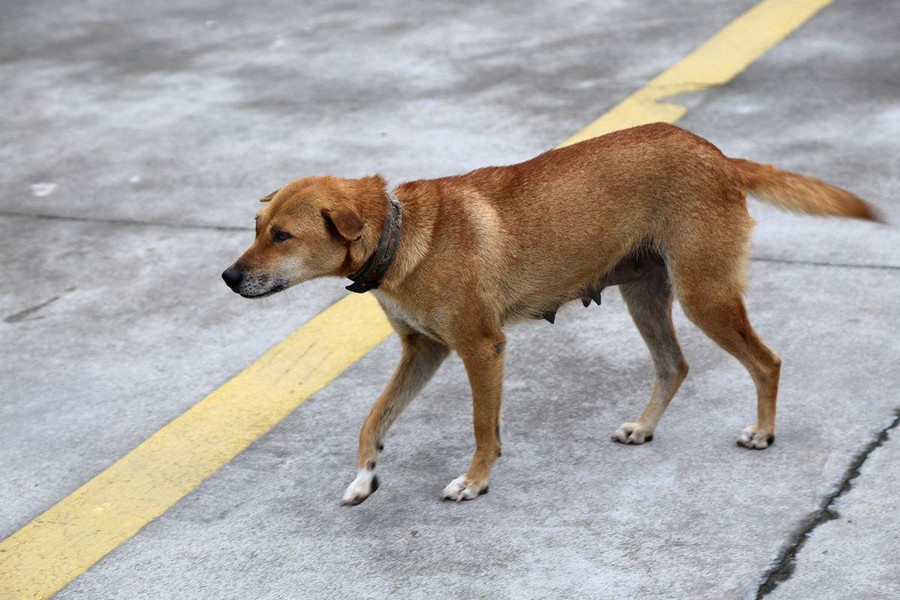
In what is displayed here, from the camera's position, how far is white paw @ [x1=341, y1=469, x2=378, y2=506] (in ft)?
15.0

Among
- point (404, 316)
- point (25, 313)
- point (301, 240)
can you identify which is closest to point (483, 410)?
point (404, 316)

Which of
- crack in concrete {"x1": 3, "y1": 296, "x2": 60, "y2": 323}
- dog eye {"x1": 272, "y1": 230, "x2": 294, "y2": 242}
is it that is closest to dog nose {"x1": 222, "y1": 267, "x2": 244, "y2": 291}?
dog eye {"x1": 272, "y1": 230, "x2": 294, "y2": 242}

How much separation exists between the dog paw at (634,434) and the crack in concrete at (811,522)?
72 cm

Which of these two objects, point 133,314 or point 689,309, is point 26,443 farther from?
point 689,309

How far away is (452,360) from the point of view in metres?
5.64

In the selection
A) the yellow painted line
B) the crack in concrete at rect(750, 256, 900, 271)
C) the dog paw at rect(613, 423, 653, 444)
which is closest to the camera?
the dog paw at rect(613, 423, 653, 444)

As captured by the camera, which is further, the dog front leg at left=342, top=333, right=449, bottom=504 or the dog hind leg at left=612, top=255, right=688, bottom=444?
the dog hind leg at left=612, top=255, right=688, bottom=444

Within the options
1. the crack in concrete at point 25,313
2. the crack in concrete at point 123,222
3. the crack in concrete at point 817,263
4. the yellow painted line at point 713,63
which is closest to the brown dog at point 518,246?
the crack in concrete at point 817,263

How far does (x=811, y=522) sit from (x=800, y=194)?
1.19 meters

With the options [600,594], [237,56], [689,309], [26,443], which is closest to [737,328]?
[689,309]

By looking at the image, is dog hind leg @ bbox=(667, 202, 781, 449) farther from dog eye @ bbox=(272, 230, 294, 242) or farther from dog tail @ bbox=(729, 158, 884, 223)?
dog eye @ bbox=(272, 230, 294, 242)

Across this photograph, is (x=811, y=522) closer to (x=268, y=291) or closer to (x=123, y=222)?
(x=268, y=291)

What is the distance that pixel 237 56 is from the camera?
32.3 ft

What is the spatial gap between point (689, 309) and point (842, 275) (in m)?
1.65
